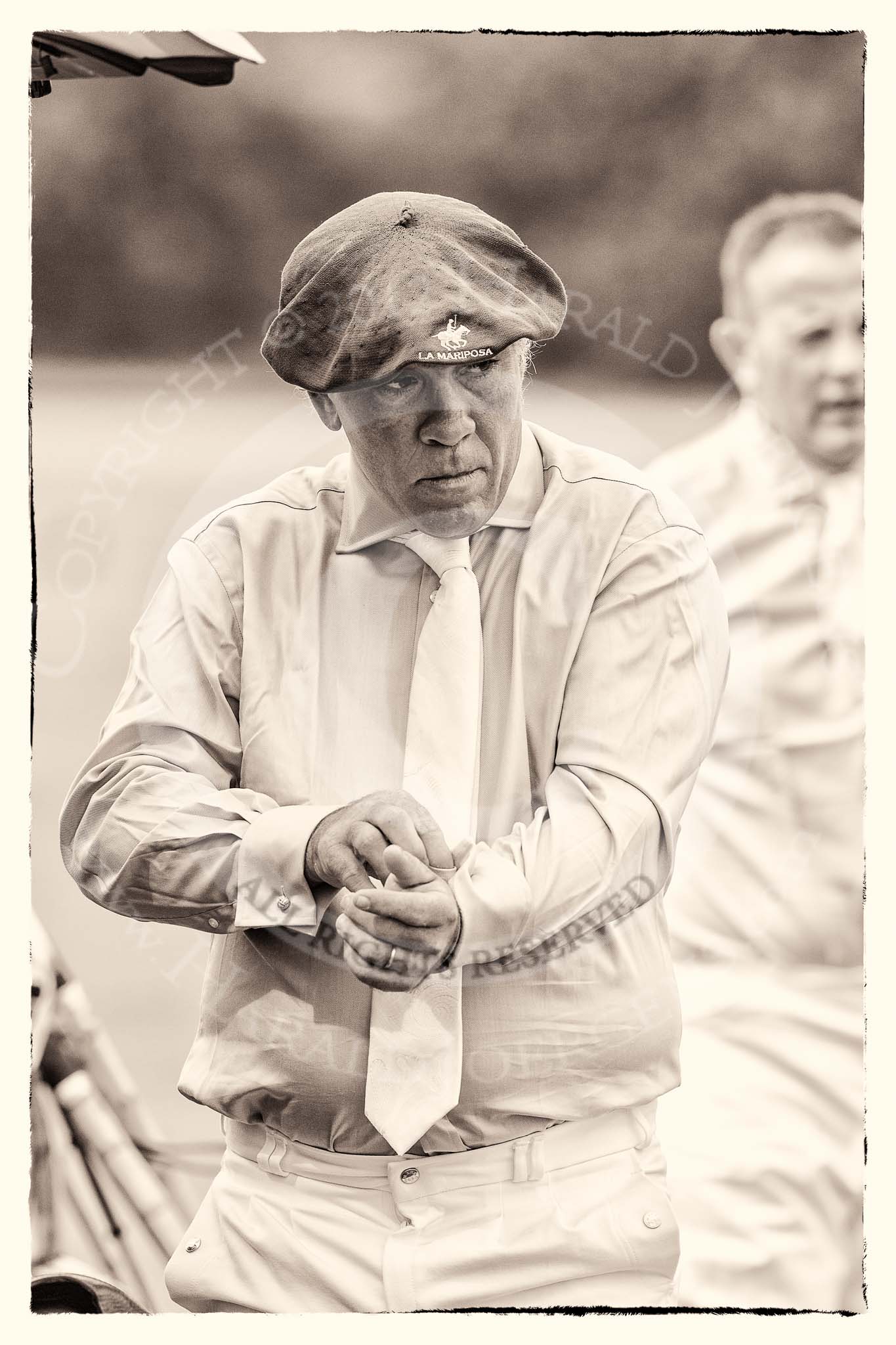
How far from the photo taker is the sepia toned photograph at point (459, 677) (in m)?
2.00

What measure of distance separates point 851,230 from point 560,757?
745 millimetres

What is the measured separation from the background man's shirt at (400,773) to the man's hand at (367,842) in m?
0.03

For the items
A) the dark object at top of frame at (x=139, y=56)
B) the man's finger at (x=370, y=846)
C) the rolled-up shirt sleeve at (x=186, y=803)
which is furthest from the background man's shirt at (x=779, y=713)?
the dark object at top of frame at (x=139, y=56)

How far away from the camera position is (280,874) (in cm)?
197

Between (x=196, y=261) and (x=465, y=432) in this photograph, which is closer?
(x=465, y=432)

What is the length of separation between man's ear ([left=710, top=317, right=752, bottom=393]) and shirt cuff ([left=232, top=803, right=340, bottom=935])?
72cm

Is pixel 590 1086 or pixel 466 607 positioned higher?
pixel 466 607

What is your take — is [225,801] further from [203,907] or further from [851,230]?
[851,230]

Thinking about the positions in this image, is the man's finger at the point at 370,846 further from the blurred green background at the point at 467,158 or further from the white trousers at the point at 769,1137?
the blurred green background at the point at 467,158

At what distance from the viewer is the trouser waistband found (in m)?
2.03

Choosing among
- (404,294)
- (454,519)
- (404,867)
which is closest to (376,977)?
(404,867)

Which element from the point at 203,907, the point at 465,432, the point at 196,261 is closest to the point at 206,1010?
the point at 203,907

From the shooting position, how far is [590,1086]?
204 cm

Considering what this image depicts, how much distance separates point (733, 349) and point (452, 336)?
0.40 m
